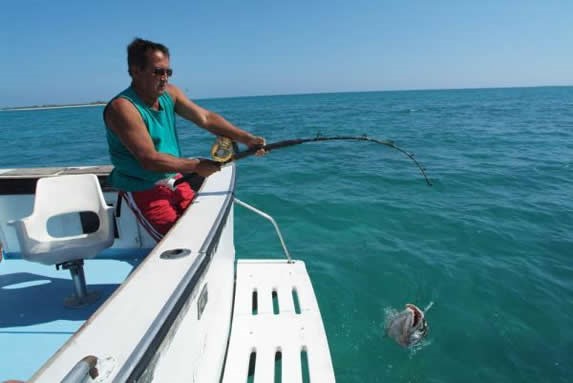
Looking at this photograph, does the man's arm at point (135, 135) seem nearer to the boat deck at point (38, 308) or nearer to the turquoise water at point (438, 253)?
the boat deck at point (38, 308)

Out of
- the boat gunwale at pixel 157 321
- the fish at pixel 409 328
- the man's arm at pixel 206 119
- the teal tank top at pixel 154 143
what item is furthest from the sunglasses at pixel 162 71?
the fish at pixel 409 328

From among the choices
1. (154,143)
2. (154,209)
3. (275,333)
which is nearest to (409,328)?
(275,333)

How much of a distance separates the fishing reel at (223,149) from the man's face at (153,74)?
0.63 metres

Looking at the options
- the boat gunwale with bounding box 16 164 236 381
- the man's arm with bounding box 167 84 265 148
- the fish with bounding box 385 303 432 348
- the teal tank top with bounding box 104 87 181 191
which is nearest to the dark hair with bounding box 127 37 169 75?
the teal tank top with bounding box 104 87 181 191

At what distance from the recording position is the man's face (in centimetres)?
216

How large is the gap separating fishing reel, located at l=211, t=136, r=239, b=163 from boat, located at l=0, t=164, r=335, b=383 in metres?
0.26

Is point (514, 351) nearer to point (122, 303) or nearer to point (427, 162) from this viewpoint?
point (122, 303)

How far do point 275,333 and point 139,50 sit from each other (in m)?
2.10

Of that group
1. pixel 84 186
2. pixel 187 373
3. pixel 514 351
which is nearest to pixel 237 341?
pixel 187 373

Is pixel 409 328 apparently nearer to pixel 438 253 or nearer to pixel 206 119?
pixel 438 253

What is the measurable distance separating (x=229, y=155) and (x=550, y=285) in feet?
13.6

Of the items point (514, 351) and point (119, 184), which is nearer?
point (119, 184)

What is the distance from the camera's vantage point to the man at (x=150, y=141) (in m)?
2.07

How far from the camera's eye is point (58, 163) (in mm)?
12477
